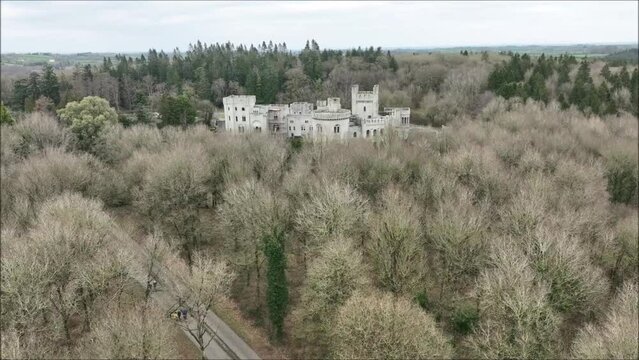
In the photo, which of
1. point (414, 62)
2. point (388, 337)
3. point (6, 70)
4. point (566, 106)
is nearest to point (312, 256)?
point (388, 337)

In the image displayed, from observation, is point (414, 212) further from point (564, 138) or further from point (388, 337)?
point (564, 138)

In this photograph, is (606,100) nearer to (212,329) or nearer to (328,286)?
(328,286)

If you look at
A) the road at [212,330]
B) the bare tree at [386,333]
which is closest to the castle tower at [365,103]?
the road at [212,330]

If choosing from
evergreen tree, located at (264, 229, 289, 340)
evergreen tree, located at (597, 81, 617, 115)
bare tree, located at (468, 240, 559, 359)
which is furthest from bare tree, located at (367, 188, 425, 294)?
evergreen tree, located at (597, 81, 617, 115)

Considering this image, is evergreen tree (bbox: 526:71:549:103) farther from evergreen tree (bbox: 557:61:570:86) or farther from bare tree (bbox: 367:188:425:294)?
bare tree (bbox: 367:188:425:294)

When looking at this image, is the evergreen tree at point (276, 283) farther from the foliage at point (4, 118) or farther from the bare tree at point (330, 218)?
the foliage at point (4, 118)

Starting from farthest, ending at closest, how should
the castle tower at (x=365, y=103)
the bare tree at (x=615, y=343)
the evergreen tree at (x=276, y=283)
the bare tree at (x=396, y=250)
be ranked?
the castle tower at (x=365, y=103) < the bare tree at (x=396, y=250) < the evergreen tree at (x=276, y=283) < the bare tree at (x=615, y=343)
